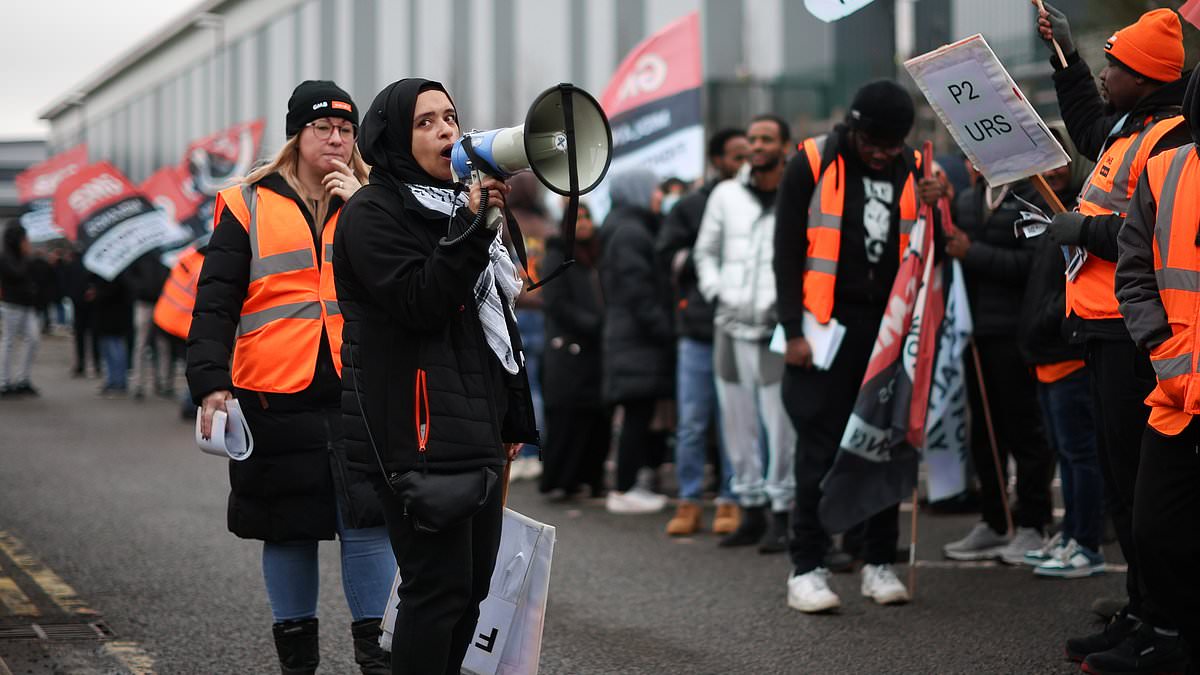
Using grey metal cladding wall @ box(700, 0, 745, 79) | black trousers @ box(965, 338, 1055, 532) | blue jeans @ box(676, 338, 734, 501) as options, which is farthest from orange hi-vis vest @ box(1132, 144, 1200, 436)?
grey metal cladding wall @ box(700, 0, 745, 79)

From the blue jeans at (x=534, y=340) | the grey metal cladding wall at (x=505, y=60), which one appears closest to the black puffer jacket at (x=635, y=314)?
the blue jeans at (x=534, y=340)

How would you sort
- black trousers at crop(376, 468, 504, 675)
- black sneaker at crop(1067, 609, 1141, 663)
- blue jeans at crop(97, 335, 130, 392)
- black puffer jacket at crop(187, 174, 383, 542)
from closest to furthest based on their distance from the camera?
black trousers at crop(376, 468, 504, 675) → black puffer jacket at crop(187, 174, 383, 542) → black sneaker at crop(1067, 609, 1141, 663) → blue jeans at crop(97, 335, 130, 392)

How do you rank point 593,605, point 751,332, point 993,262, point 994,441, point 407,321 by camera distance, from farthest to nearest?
point 751,332 < point 993,262 < point 994,441 < point 593,605 < point 407,321

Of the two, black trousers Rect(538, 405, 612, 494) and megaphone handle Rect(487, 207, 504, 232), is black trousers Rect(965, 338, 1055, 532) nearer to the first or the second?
black trousers Rect(538, 405, 612, 494)

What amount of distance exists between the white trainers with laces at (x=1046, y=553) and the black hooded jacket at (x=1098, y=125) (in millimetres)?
1674

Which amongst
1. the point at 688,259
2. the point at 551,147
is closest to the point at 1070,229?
the point at 551,147

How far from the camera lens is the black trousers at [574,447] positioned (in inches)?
372

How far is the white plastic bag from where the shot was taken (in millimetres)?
4078

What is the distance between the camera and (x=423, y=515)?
3.56 meters

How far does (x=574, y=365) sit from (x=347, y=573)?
4.96 metres

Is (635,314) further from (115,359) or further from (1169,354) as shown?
(115,359)

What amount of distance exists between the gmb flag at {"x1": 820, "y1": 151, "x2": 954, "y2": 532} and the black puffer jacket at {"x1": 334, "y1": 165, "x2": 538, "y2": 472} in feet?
8.00

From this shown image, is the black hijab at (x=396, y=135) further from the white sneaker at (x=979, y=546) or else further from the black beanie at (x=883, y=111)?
the white sneaker at (x=979, y=546)

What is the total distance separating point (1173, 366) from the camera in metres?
4.02
